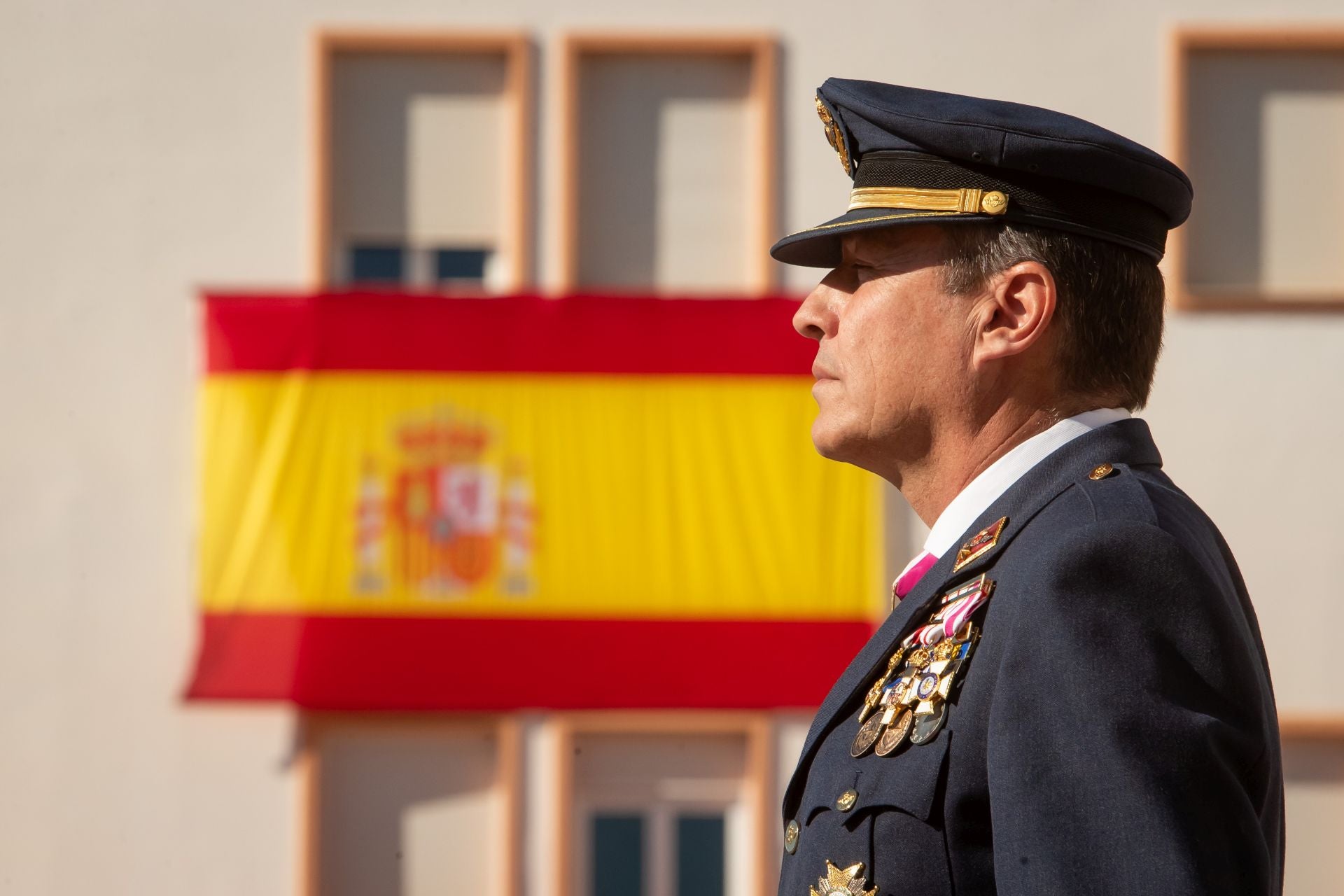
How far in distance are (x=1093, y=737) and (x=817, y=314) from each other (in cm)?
68

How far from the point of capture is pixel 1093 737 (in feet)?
4.02

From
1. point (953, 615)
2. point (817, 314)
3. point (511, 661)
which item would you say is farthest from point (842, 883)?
point (511, 661)

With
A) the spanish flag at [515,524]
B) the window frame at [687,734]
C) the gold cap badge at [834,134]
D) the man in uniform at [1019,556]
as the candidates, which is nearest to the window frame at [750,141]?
the spanish flag at [515,524]

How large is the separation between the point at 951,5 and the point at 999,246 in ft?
18.6

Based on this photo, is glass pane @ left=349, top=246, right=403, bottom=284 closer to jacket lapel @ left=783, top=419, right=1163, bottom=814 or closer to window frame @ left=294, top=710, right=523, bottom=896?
window frame @ left=294, top=710, right=523, bottom=896

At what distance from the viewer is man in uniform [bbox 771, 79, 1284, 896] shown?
122 cm

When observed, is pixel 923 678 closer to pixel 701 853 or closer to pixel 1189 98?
pixel 701 853

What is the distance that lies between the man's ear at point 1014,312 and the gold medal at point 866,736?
15.4 inches

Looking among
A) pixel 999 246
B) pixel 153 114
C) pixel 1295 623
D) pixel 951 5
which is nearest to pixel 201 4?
pixel 153 114

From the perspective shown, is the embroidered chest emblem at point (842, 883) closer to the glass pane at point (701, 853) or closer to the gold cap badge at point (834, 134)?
the gold cap badge at point (834, 134)

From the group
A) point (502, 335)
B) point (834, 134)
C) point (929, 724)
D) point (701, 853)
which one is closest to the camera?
point (929, 724)

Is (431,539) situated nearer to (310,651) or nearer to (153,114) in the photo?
(310,651)

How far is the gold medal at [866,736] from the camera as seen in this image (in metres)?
1.52

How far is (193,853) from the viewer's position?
6.71 meters
